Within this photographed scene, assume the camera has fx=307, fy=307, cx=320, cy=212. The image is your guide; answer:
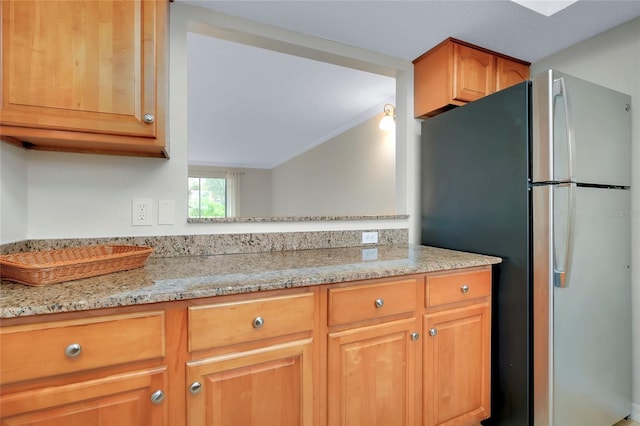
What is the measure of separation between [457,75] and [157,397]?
2.09 meters

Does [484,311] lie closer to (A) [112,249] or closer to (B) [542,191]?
(B) [542,191]

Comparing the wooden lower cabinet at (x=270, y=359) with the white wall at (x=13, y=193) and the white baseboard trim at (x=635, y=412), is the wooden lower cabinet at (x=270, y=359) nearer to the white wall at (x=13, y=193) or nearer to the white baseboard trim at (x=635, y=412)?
the white wall at (x=13, y=193)

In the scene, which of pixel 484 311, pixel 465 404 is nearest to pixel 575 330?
pixel 484 311

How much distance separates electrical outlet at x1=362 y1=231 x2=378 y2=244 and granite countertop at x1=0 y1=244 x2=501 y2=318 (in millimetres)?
233

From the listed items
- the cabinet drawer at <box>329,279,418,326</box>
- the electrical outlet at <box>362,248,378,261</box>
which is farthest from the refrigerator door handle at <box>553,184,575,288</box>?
the electrical outlet at <box>362,248,378,261</box>

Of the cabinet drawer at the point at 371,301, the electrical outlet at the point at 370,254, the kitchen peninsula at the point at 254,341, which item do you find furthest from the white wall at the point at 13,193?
the electrical outlet at the point at 370,254

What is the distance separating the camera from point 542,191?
4.36ft

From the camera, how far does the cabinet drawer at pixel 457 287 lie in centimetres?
131

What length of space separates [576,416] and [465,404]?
51cm

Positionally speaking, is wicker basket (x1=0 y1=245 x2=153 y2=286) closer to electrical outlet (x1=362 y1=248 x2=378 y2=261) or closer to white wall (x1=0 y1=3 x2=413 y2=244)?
white wall (x1=0 y1=3 x2=413 y2=244)

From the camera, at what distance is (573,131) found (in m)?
1.34

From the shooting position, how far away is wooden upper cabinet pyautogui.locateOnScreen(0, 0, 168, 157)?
972 mm

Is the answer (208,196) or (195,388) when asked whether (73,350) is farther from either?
(208,196)

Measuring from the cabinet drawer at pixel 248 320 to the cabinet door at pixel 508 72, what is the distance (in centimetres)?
191
